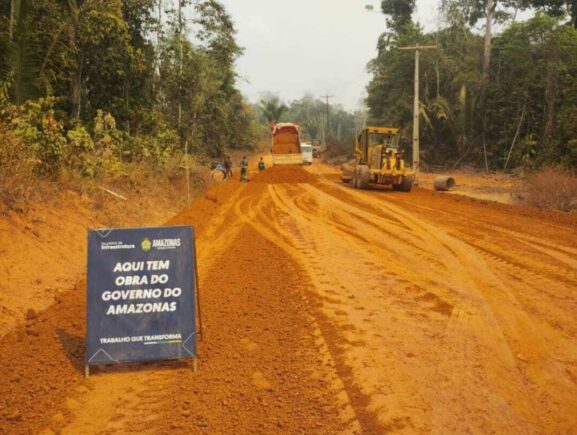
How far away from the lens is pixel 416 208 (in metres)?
15.4

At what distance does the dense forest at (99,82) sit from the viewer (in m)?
A: 10.1

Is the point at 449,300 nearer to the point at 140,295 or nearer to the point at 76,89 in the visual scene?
the point at 140,295

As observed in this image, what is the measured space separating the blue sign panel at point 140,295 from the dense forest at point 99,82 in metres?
4.48

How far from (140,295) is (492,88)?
33016 mm

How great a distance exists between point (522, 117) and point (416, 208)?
18.9 meters

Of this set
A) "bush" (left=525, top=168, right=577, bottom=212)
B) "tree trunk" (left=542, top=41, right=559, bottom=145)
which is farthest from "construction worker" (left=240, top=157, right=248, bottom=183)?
"tree trunk" (left=542, top=41, right=559, bottom=145)

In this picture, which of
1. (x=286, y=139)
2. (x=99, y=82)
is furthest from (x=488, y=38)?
(x=99, y=82)

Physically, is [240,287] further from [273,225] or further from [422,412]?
[273,225]

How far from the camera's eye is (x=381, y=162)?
69.7ft

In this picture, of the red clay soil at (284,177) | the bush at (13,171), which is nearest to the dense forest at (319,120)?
the red clay soil at (284,177)

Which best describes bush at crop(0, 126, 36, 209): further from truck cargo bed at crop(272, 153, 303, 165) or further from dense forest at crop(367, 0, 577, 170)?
truck cargo bed at crop(272, 153, 303, 165)

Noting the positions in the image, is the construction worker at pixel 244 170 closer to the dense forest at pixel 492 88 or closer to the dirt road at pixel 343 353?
the dense forest at pixel 492 88

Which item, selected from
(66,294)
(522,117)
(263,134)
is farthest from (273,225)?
(263,134)

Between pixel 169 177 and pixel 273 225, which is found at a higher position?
pixel 169 177
